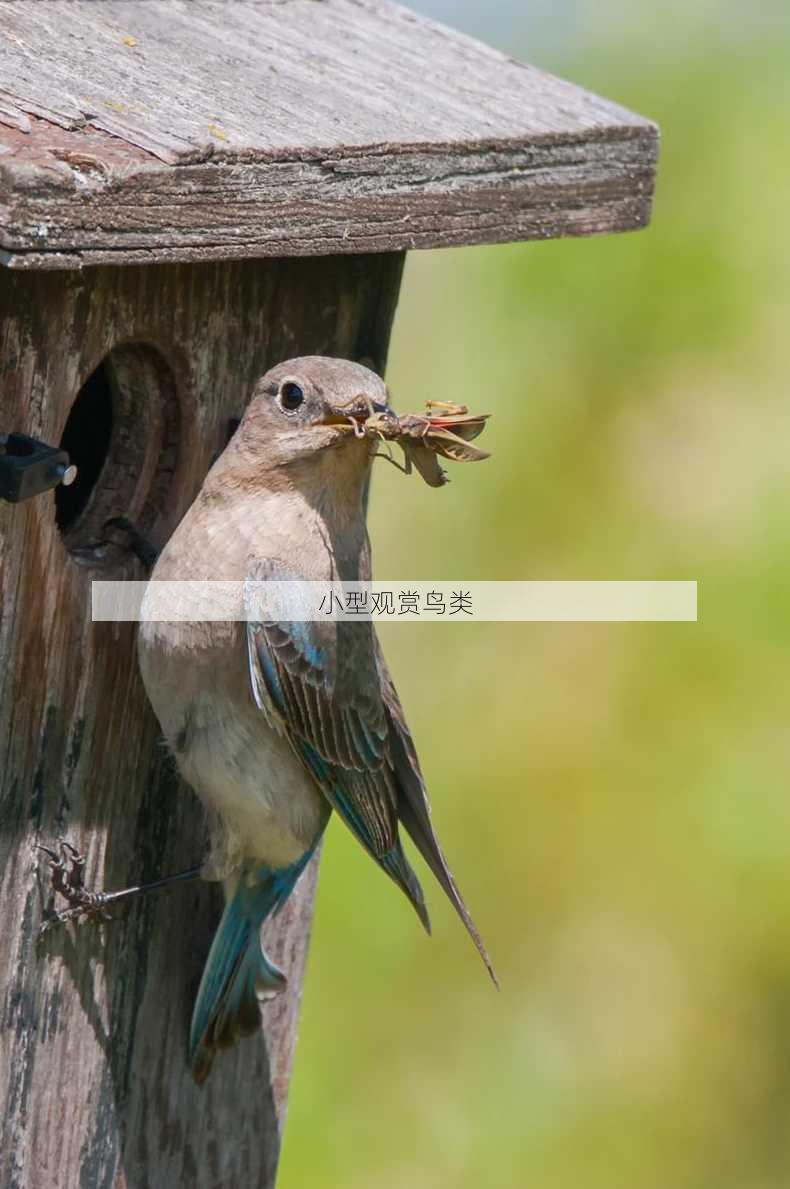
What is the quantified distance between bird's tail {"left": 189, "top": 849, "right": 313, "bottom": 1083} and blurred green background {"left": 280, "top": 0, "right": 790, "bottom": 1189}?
1917mm

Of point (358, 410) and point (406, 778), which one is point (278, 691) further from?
point (358, 410)

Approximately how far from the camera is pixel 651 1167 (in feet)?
19.9

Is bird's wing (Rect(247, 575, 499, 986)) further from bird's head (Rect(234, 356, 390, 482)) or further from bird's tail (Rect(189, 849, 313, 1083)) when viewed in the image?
bird's head (Rect(234, 356, 390, 482))

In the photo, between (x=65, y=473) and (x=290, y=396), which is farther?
(x=290, y=396)

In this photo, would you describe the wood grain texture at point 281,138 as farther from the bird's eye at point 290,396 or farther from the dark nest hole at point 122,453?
the dark nest hole at point 122,453

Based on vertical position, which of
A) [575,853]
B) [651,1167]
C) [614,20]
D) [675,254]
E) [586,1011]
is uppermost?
[614,20]

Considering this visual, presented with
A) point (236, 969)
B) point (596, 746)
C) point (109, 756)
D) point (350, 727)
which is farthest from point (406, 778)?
point (596, 746)

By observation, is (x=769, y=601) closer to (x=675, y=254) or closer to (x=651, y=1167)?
(x=675, y=254)

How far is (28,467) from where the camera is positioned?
307cm

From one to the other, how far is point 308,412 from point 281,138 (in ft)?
1.76

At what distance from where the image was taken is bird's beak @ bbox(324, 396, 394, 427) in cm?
351

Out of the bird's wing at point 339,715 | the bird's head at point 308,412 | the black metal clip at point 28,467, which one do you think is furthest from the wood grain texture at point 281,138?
the bird's wing at point 339,715

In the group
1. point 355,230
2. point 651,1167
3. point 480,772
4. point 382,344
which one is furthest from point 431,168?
point 651,1167

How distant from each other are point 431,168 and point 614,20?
3829 mm
